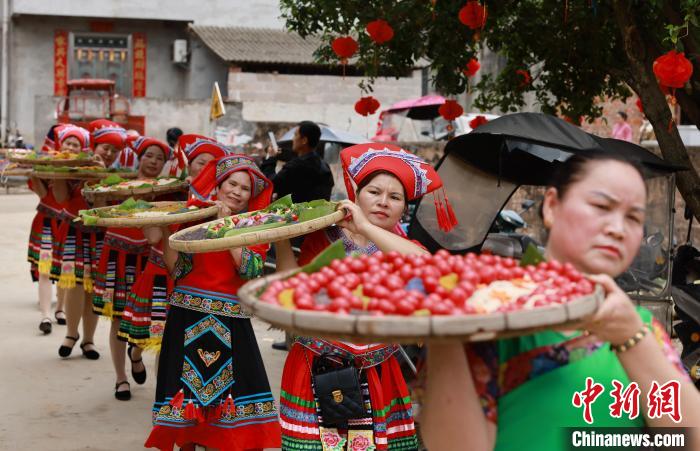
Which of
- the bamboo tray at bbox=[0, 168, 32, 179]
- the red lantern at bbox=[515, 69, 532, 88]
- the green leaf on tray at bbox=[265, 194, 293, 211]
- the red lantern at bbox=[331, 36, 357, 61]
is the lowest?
the bamboo tray at bbox=[0, 168, 32, 179]

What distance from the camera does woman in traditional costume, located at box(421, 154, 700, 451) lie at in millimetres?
2195

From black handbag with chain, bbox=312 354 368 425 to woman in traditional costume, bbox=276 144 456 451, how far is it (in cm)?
3

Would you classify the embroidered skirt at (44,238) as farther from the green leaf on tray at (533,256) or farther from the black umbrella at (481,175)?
the green leaf on tray at (533,256)

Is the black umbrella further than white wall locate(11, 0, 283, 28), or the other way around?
white wall locate(11, 0, 283, 28)

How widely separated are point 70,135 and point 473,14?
13.6 ft

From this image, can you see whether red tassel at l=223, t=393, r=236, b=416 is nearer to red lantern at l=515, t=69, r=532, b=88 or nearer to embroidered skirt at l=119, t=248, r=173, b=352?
embroidered skirt at l=119, t=248, r=173, b=352

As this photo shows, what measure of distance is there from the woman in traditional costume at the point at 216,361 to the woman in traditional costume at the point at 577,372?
2.72m

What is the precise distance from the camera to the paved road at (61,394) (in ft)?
20.5

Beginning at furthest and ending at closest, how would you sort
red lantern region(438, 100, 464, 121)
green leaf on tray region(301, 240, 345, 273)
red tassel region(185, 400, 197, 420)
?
red lantern region(438, 100, 464, 121) < red tassel region(185, 400, 197, 420) < green leaf on tray region(301, 240, 345, 273)

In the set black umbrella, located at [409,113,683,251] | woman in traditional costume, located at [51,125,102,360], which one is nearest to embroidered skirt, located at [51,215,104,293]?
woman in traditional costume, located at [51,125,102,360]

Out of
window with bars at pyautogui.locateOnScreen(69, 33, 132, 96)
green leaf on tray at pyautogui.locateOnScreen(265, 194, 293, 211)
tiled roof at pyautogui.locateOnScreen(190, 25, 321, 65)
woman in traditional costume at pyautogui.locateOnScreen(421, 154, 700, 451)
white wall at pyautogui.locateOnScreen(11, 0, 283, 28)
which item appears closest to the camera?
woman in traditional costume at pyautogui.locateOnScreen(421, 154, 700, 451)

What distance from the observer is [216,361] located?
195 inches

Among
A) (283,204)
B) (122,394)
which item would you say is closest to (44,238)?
(122,394)

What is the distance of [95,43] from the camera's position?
32.1 m
